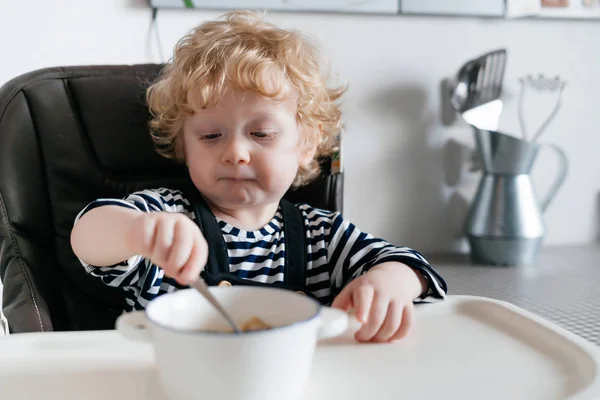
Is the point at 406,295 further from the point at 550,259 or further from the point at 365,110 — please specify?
the point at 550,259

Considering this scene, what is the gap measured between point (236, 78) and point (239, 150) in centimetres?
11

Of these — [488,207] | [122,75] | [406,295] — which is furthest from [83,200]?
[488,207]

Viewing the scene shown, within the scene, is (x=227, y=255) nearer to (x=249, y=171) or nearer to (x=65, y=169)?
(x=249, y=171)

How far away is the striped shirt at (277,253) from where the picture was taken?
90 centimetres

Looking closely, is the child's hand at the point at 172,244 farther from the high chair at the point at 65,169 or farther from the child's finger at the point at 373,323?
the high chair at the point at 65,169

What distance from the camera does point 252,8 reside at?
1.76m

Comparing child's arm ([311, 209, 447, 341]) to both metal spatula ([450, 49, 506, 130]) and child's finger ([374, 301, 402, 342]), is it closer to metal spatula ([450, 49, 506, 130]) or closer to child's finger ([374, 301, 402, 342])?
child's finger ([374, 301, 402, 342])

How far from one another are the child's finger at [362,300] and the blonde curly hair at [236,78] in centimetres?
38

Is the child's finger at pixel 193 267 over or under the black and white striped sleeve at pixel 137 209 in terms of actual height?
over

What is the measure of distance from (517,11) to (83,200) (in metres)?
1.54

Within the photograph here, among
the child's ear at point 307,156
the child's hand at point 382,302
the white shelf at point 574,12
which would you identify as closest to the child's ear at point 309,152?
the child's ear at point 307,156

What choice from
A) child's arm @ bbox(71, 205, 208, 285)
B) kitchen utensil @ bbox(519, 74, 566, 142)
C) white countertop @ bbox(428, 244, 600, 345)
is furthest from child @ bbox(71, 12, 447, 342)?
kitchen utensil @ bbox(519, 74, 566, 142)

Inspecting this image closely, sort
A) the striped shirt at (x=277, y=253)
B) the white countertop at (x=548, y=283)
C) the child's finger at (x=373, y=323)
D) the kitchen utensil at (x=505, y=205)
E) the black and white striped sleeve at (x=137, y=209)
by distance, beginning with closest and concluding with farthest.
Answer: the child's finger at (x=373, y=323) → the black and white striped sleeve at (x=137, y=209) → the striped shirt at (x=277, y=253) → the white countertop at (x=548, y=283) → the kitchen utensil at (x=505, y=205)

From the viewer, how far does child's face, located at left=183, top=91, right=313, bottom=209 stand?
0.92 meters
